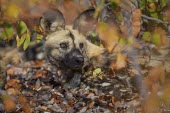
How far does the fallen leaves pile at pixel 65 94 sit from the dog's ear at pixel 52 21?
2.23 ft

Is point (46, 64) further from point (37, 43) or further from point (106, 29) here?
point (106, 29)

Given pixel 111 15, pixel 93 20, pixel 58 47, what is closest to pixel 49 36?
pixel 58 47

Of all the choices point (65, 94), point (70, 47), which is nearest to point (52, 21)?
point (70, 47)

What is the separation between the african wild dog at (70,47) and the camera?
5168 mm

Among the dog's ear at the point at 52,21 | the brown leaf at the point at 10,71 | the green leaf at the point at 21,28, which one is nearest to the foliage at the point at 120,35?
the green leaf at the point at 21,28

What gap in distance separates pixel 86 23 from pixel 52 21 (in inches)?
18.5

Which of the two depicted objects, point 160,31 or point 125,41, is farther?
point 160,31

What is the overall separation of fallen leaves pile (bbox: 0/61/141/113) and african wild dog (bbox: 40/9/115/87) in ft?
0.59

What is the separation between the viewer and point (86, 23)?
531 centimetres

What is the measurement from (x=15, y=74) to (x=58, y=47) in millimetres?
972

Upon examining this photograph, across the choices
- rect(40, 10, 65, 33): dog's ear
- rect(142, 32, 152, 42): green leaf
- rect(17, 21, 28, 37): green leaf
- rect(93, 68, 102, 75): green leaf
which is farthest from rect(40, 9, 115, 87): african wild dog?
rect(17, 21, 28, 37): green leaf

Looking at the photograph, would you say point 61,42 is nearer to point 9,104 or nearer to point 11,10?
point 9,104

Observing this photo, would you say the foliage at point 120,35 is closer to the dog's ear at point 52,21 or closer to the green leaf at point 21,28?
the green leaf at point 21,28

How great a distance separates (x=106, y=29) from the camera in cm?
415
